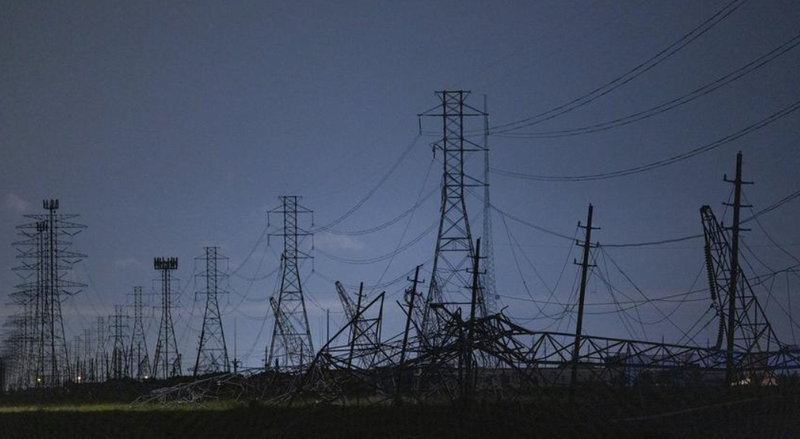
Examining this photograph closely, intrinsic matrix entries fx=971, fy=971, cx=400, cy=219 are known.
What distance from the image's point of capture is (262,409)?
46656 mm

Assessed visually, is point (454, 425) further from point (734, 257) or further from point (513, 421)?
point (734, 257)

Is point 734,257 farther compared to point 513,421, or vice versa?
point 734,257

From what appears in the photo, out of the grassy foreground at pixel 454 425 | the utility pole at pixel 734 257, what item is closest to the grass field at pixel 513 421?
the grassy foreground at pixel 454 425

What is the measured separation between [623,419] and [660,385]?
815 cm

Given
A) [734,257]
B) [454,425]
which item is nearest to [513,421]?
[454,425]

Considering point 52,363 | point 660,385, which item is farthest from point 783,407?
point 52,363

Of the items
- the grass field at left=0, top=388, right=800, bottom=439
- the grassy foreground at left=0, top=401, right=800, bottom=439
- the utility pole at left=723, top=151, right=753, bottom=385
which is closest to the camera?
the grassy foreground at left=0, top=401, right=800, bottom=439

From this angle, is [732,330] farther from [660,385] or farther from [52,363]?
[52,363]

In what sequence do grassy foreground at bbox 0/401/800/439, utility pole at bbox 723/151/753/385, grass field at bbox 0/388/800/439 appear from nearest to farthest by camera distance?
1. grassy foreground at bbox 0/401/800/439
2. grass field at bbox 0/388/800/439
3. utility pole at bbox 723/151/753/385

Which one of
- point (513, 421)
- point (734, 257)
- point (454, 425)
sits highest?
point (734, 257)

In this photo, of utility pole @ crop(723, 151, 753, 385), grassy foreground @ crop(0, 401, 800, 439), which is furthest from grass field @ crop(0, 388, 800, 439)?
utility pole @ crop(723, 151, 753, 385)

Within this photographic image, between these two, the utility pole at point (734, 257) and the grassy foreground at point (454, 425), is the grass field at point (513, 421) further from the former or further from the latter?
the utility pole at point (734, 257)

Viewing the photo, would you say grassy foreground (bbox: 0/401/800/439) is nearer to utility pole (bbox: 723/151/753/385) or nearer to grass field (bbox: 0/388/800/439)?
grass field (bbox: 0/388/800/439)

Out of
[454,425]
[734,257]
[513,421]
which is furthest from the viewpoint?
[734,257]
